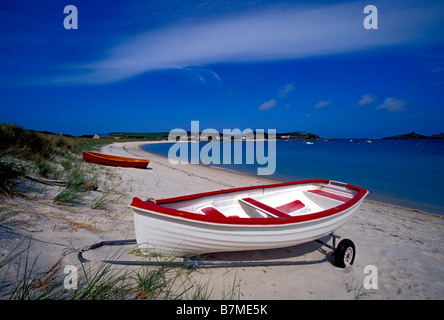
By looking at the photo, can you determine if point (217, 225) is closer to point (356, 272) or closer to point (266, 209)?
point (266, 209)

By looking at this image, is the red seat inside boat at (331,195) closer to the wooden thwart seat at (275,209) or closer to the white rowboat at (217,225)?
the wooden thwart seat at (275,209)

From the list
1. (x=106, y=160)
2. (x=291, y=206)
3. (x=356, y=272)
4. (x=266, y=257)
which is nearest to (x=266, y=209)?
(x=266, y=257)

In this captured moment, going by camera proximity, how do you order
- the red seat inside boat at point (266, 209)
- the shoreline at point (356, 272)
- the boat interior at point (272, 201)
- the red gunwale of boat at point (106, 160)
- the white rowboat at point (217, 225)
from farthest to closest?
the red gunwale of boat at point (106, 160) → the boat interior at point (272, 201) → the red seat inside boat at point (266, 209) → the shoreline at point (356, 272) → the white rowboat at point (217, 225)

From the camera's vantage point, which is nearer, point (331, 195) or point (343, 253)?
point (343, 253)

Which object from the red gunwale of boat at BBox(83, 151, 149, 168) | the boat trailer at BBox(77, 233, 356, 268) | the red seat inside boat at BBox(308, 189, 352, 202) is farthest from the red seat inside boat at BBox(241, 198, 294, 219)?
the red gunwale of boat at BBox(83, 151, 149, 168)

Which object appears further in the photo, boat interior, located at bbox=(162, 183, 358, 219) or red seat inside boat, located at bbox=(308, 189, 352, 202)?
red seat inside boat, located at bbox=(308, 189, 352, 202)

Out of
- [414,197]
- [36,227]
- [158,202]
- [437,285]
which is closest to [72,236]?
[36,227]

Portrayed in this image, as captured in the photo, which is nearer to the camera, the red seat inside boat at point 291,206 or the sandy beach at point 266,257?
the sandy beach at point 266,257

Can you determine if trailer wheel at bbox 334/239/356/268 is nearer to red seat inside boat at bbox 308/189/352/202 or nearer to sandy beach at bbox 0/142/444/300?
sandy beach at bbox 0/142/444/300

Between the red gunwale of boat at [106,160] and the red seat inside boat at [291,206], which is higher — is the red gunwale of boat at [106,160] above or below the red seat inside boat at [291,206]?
above

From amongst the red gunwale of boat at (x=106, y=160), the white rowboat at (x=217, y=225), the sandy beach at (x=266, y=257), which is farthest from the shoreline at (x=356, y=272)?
the red gunwale of boat at (x=106, y=160)

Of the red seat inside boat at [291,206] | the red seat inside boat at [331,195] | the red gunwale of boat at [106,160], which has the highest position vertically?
Result: the red gunwale of boat at [106,160]

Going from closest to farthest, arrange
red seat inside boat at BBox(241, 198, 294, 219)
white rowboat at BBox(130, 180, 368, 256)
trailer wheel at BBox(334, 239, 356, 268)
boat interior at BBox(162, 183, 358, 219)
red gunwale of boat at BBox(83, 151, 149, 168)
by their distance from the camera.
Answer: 1. white rowboat at BBox(130, 180, 368, 256)
2. red seat inside boat at BBox(241, 198, 294, 219)
3. trailer wheel at BBox(334, 239, 356, 268)
4. boat interior at BBox(162, 183, 358, 219)
5. red gunwale of boat at BBox(83, 151, 149, 168)
